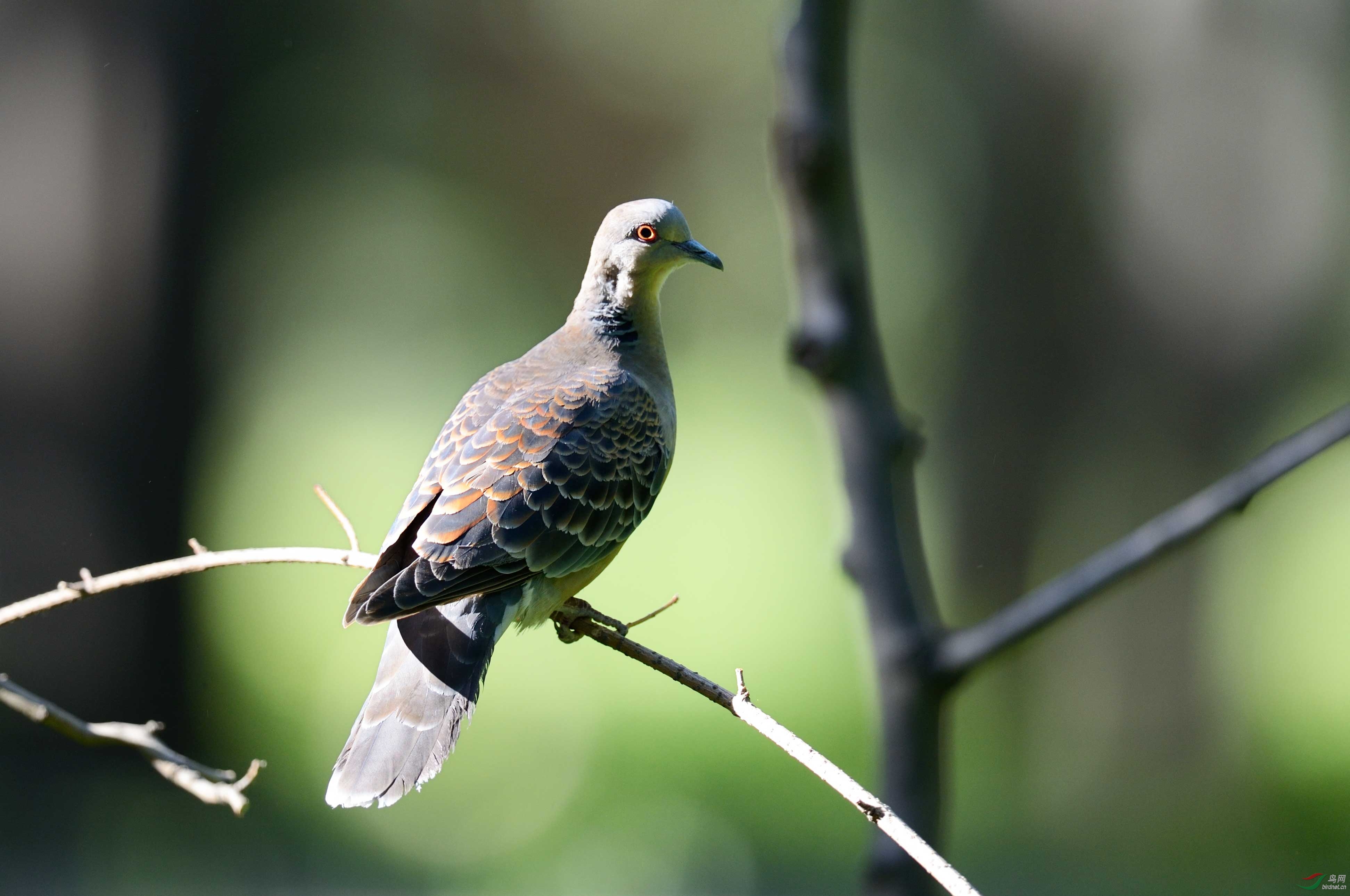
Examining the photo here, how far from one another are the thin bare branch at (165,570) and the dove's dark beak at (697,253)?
0.86 metres

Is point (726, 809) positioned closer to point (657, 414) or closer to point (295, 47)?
Answer: point (657, 414)

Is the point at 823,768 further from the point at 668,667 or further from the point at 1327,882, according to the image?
the point at 1327,882

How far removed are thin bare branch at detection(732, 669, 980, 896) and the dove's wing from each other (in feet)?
1.83

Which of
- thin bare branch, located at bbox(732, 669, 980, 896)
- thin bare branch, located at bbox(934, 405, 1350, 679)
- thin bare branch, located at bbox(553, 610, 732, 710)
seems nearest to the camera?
thin bare branch, located at bbox(732, 669, 980, 896)

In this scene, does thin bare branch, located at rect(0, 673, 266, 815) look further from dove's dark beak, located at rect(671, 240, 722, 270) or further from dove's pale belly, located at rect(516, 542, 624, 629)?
dove's dark beak, located at rect(671, 240, 722, 270)

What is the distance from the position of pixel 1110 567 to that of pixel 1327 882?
3.05 m

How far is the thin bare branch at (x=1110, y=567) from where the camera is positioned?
166 cm

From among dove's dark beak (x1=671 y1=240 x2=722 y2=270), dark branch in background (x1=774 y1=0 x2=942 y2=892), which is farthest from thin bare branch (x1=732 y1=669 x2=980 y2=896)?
dove's dark beak (x1=671 y1=240 x2=722 y2=270)

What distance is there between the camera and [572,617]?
7.07 feet

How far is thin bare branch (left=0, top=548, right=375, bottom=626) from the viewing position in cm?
158

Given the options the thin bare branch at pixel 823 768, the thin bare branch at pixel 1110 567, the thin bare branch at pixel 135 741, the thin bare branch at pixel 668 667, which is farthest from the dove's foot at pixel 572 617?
the thin bare branch at pixel 135 741

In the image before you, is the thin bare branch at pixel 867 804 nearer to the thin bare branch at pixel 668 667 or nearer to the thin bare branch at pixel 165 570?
the thin bare branch at pixel 668 667

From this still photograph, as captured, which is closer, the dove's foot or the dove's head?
the dove's foot

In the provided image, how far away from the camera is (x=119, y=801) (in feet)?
17.2
